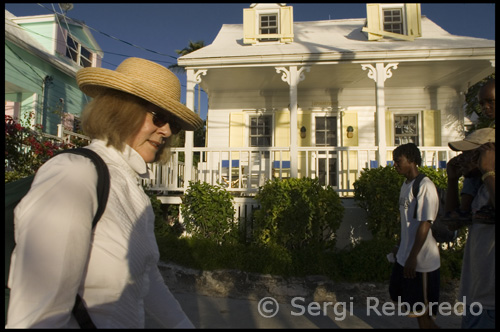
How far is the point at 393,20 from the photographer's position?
33.1 ft

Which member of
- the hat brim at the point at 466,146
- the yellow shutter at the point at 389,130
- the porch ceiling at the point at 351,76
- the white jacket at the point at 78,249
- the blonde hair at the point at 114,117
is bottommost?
the white jacket at the point at 78,249

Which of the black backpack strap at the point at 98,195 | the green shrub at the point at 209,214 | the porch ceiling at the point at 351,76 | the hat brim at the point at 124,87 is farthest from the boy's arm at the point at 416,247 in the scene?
the porch ceiling at the point at 351,76

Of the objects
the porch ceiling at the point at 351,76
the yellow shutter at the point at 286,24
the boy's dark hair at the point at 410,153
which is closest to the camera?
the boy's dark hair at the point at 410,153

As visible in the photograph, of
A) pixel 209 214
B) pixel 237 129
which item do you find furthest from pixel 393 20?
pixel 209 214

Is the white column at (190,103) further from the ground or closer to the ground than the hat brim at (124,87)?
further from the ground

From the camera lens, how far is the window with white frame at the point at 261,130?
10.7 metres

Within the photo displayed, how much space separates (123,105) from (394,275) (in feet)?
10.3

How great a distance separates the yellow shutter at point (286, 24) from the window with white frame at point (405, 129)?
13.4 feet

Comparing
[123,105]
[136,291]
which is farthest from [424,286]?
[123,105]

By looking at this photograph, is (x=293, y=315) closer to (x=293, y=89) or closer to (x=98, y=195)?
(x=98, y=195)

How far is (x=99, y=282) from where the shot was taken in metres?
1.10

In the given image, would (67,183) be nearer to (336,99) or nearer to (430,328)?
(430,328)

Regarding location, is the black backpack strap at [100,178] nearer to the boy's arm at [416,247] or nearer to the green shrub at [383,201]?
the boy's arm at [416,247]

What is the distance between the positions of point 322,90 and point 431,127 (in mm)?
3375
